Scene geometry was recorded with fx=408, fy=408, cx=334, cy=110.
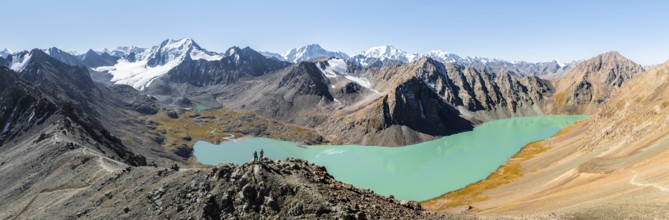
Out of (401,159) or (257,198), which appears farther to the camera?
(401,159)

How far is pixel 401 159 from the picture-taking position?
158 m

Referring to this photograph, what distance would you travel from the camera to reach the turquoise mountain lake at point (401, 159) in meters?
115

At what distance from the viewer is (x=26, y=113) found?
101875mm

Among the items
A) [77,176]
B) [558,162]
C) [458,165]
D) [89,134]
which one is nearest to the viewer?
[77,176]

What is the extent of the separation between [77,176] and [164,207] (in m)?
31.8

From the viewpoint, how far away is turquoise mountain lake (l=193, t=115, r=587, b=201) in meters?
115

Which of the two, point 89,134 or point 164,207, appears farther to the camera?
point 89,134

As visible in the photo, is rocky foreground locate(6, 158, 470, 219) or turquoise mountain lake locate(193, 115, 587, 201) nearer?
rocky foreground locate(6, 158, 470, 219)

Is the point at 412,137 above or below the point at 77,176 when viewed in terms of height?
above

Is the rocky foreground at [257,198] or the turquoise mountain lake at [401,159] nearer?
the rocky foreground at [257,198]

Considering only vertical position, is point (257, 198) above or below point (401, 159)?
below

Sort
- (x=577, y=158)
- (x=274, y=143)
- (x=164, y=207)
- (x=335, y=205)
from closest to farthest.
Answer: (x=335, y=205)
(x=164, y=207)
(x=577, y=158)
(x=274, y=143)

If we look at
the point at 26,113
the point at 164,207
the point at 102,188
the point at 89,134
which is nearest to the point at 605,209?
the point at 164,207

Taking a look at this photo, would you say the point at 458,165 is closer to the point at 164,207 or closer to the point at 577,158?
the point at 577,158
